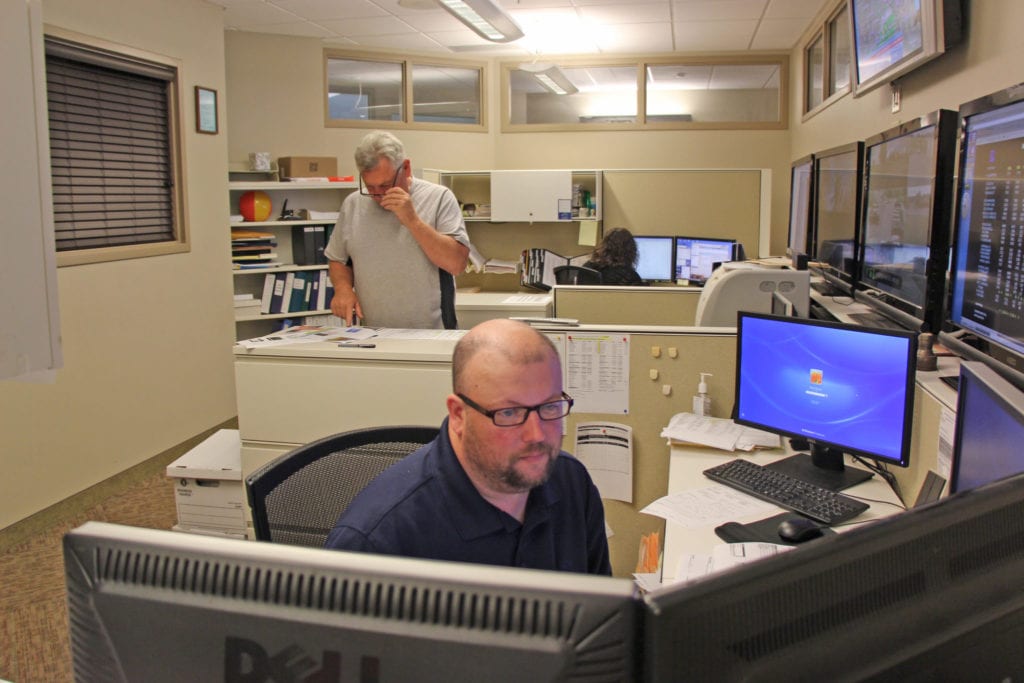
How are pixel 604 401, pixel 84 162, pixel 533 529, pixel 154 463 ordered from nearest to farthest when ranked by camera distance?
pixel 533 529 < pixel 604 401 < pixel 84 162 < pixel 154 463

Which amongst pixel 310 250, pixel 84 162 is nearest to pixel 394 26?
pixel 310 250

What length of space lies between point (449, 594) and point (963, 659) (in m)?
0.40

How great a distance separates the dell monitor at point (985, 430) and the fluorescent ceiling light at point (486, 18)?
347cm

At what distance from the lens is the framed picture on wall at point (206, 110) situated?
4988 mm

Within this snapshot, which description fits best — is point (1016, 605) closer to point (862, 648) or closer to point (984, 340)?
point (862, 648)

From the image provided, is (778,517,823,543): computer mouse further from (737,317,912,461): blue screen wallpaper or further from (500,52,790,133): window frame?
(500,52,790,133): window frame

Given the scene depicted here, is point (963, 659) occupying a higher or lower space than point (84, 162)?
lower

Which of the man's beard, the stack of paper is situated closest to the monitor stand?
the stack of paper

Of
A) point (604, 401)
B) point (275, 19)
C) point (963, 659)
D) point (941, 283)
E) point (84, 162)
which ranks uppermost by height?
point (275, 19)

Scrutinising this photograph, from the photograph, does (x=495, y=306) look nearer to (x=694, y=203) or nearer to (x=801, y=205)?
(x=694, y=203)

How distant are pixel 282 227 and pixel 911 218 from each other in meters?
4.14

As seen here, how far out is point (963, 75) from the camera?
2834 mm

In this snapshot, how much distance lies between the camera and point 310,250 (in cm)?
564

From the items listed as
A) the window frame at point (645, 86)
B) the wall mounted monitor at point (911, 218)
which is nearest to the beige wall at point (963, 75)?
the wall mounted monitor at point (911, 218)
